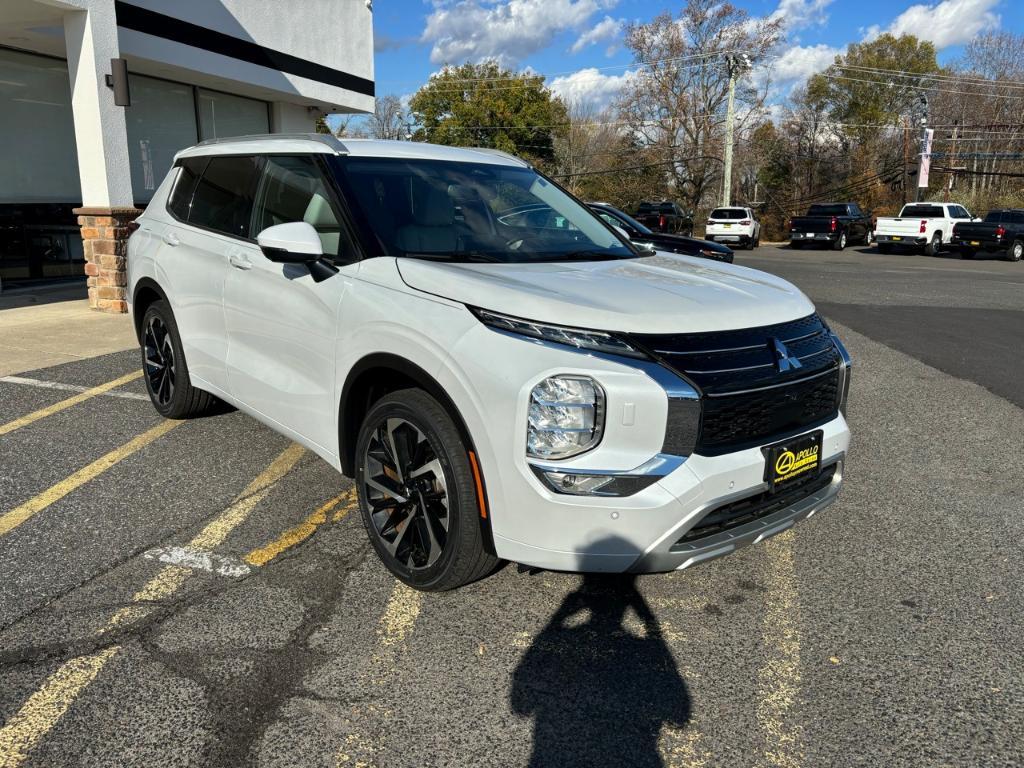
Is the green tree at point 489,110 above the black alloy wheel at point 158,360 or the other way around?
above

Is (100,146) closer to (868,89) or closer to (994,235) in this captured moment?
(994,235)

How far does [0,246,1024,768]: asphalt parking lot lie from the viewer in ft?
7.70

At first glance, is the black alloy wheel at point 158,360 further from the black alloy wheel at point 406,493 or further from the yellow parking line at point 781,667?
the yellow parking line at point 781,667

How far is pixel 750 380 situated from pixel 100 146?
8.87 m

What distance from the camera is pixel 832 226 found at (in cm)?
2975

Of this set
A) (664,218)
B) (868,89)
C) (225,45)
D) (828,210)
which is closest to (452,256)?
(225,45)

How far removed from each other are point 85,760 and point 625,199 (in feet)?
164

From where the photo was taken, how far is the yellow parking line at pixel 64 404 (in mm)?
5250

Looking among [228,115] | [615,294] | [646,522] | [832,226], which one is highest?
[228,115]

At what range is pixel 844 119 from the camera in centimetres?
5312

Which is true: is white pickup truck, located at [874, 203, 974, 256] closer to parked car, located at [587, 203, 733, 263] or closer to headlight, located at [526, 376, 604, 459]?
parked car, located at [587, 203, 733, 263]

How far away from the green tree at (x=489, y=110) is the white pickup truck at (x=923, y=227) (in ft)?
82.7

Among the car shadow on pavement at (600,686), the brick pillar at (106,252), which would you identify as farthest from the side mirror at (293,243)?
the brick pillar at (106,252)

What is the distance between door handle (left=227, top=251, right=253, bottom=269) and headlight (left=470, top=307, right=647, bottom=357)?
186 cm
